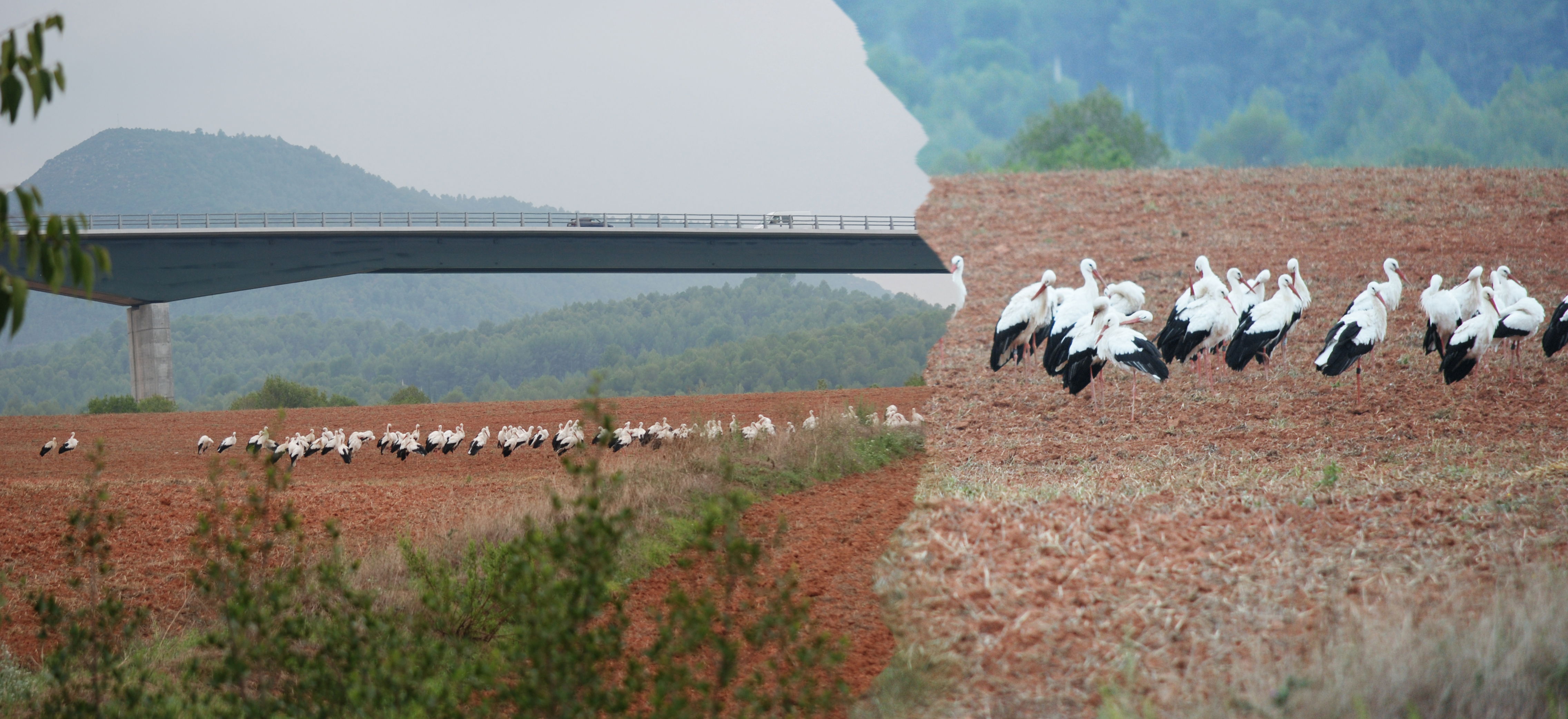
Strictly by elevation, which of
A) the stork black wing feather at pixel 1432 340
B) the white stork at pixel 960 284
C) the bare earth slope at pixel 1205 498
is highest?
the white stork at pixel 960 284

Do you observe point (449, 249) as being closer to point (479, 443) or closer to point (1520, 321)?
point (479, 443)

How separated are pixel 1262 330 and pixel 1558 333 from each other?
10.8ft

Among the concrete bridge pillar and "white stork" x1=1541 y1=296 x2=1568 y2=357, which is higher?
the concrete bridge pillar

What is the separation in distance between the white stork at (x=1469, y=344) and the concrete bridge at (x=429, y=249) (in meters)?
26.4

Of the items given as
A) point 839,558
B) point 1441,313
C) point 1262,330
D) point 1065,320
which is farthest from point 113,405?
point 1441,313

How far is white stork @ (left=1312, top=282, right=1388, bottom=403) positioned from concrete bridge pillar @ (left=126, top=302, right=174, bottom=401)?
41154 millimetres

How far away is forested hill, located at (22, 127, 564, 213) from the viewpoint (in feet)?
282

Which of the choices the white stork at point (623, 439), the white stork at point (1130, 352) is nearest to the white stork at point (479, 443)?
the white stork at point (623, 439)

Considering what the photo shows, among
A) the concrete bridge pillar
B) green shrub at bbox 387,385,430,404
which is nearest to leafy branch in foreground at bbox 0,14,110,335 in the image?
the concrete bridge pillar

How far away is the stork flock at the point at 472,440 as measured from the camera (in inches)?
659

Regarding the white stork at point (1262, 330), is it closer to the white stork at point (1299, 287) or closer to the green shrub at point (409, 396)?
the white stork at point (1299, 287)

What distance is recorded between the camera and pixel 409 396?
154 feet

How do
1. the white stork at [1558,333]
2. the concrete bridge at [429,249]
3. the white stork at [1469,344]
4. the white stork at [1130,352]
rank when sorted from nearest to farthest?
the white stork at [1469,344] < the white stork at [1130,352] < the white stork at [1558,333] < the concrete bridge at [429,249]

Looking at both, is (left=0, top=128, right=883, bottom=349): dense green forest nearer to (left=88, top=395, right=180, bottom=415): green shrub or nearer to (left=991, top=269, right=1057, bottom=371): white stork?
(left=88, top=395, right=180, bottom=415): green shrub
